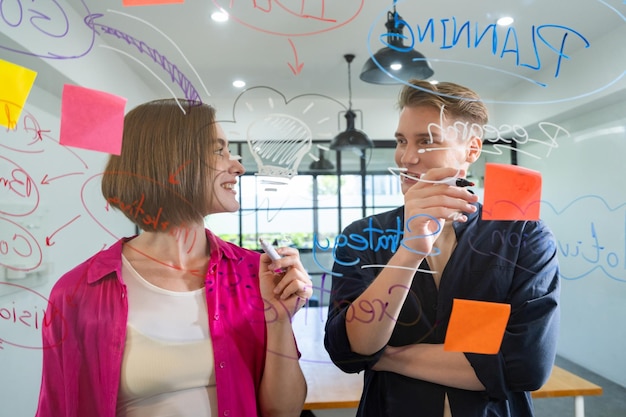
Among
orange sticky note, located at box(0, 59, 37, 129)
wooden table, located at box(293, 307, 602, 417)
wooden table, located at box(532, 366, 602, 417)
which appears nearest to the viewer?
orange sticky note, located at box(0, 59, 37, 129)

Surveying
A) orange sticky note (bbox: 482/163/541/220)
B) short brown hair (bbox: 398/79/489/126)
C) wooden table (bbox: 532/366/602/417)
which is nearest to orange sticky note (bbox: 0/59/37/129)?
short brown hair (bbox: 398/79/489/126)

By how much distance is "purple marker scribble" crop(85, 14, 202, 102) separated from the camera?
1.95ft

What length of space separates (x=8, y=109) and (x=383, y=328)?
0.64 m

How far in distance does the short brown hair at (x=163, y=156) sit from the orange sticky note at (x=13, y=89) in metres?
0.14

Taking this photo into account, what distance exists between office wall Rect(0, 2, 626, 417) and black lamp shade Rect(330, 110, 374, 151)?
0.03 meters

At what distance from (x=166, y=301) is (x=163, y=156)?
22 cm

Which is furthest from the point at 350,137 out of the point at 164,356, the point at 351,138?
the point at 164,356

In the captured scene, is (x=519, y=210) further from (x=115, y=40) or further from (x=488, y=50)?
(x=115, y=40)

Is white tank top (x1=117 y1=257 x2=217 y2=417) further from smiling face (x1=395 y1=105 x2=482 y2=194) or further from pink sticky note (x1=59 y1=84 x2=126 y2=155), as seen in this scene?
smiling face (x1=395 y1=105 x2=482 y2=194)

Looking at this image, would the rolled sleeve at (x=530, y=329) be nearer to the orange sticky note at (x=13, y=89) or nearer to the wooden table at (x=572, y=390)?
the wooden table at (x=572, y=390)

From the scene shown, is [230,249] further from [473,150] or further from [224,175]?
[473,150]

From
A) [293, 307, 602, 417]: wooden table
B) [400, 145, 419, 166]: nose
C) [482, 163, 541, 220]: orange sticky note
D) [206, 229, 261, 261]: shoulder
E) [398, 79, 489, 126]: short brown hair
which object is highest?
[398, 79, 489, 126]: short brown hair

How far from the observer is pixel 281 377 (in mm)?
667

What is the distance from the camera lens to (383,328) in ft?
2.05
